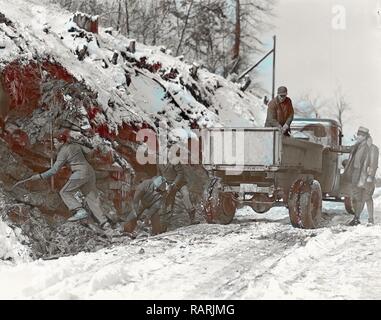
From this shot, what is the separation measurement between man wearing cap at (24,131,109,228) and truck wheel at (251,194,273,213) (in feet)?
4.56

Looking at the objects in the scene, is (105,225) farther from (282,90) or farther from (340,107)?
(340,107)

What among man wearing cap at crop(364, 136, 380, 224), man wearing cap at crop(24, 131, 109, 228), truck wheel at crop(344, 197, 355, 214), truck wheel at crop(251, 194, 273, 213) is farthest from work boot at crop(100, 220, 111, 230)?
man wearing cap at crop(364, 136, 380, 224)

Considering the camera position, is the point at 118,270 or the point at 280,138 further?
the point at 280,138

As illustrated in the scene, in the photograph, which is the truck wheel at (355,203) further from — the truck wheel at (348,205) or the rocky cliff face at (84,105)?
the rocky cliff face at (84,105)

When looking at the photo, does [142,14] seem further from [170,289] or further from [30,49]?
[170,289]

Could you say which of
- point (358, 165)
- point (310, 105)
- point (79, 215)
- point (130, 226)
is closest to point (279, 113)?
point (310, 105)

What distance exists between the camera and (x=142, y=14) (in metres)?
5.17

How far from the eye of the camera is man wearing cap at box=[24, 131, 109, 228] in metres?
4.70

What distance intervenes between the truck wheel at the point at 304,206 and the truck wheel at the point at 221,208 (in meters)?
0.51

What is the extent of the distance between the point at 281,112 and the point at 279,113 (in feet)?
0.07

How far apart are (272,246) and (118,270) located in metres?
1.39
